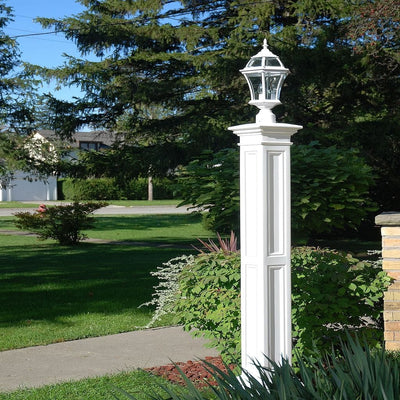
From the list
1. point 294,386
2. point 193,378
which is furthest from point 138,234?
point 294,386

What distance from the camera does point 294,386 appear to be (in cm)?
325

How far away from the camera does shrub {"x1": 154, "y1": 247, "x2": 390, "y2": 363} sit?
588cm

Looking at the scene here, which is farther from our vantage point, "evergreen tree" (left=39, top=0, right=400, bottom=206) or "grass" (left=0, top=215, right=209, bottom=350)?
"evergreen tree" (left=39, top=0, right=400, bottom=206)

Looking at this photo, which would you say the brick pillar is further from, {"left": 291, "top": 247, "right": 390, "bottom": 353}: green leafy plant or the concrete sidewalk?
the concrete sidewalk

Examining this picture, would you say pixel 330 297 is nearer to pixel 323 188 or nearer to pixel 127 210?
pixel 323 188

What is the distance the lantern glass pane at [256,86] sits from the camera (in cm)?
487

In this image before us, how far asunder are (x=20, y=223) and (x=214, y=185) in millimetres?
13654

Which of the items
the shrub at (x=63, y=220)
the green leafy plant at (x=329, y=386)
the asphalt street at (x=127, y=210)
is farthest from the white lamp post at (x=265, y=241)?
the asphalt street at (x=127, y=210)

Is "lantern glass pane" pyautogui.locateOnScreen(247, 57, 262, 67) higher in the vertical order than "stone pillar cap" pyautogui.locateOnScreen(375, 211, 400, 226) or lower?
higher

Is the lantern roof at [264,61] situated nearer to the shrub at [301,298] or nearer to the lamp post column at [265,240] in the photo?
the lamp post column at [265,240]

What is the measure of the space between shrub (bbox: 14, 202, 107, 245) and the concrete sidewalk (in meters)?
12.2

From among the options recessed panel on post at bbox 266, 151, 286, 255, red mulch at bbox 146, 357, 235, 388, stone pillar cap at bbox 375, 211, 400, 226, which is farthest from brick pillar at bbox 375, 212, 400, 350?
recessed panel on post at bbox 266, 151, 286, 255

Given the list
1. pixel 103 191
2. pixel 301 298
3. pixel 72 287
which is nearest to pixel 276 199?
pixel 301 298

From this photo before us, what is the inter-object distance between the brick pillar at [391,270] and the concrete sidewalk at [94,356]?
1.75 m
